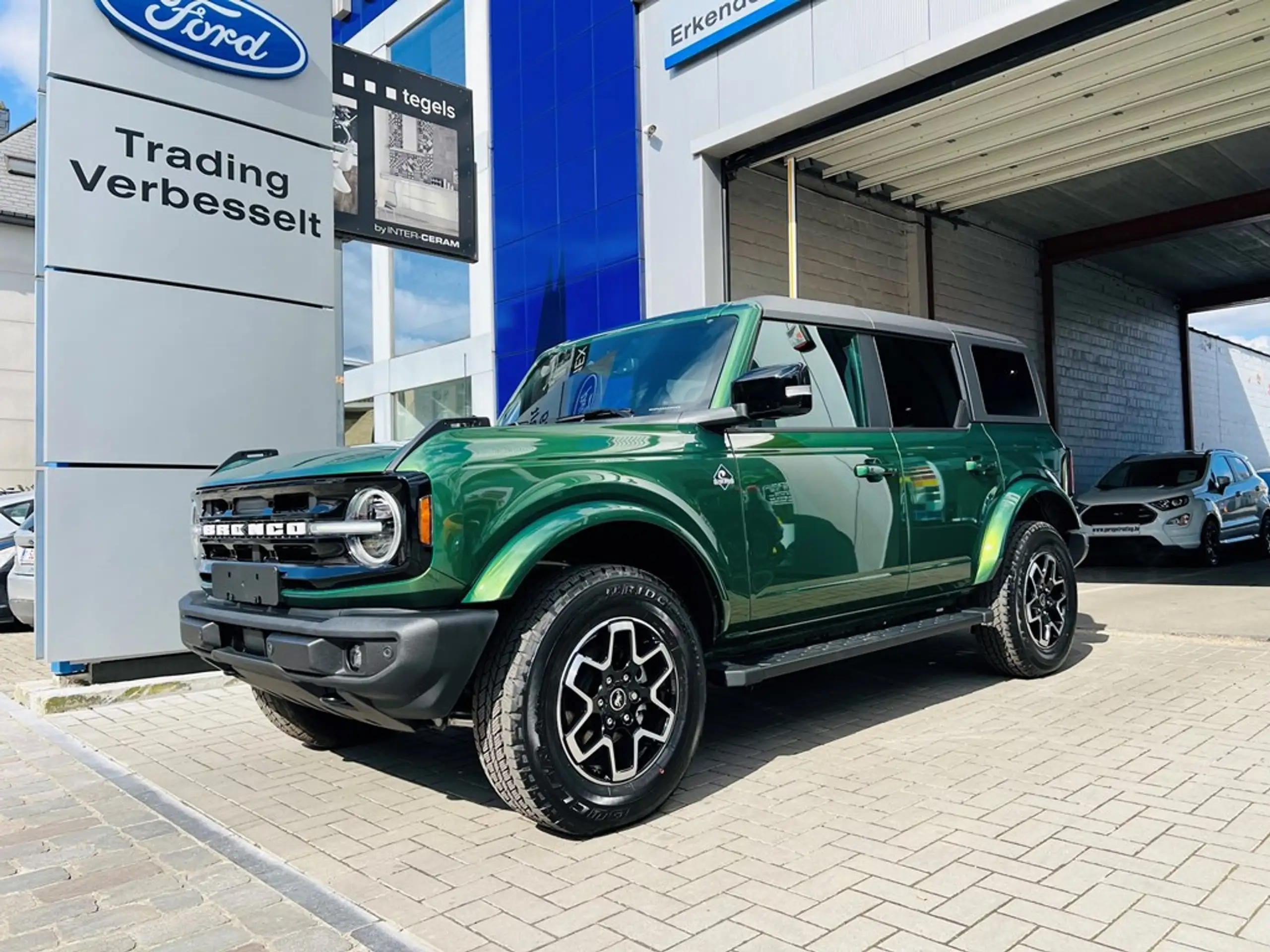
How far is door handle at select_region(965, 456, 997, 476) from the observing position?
543 cm

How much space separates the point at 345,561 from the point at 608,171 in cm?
963

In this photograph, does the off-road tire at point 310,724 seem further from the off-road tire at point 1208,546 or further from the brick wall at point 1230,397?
the brick wall at point 1230,397

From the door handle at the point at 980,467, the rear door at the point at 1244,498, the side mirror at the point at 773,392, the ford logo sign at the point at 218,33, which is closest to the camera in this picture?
the side mirror at the point at 773,392

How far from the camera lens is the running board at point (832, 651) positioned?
3.98 meters

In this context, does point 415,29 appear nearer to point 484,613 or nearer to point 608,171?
point 608,171

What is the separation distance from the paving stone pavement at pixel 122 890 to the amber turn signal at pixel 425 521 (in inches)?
46.5

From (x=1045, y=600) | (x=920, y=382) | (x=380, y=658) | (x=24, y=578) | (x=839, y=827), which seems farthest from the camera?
(x=24, y=578)

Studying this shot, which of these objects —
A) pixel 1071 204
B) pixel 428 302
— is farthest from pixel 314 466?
pixel 428 302

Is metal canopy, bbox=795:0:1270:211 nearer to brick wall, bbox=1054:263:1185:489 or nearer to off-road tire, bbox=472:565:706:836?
brick wall, bbox=1054:263:1185:489

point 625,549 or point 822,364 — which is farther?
point 822,364

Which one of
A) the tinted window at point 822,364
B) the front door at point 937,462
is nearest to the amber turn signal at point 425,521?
the tinted window at point 822,364

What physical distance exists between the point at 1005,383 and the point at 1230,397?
70.5 feet

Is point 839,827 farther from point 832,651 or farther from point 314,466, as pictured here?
point 314,466

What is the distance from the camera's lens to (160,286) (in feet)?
21.7
